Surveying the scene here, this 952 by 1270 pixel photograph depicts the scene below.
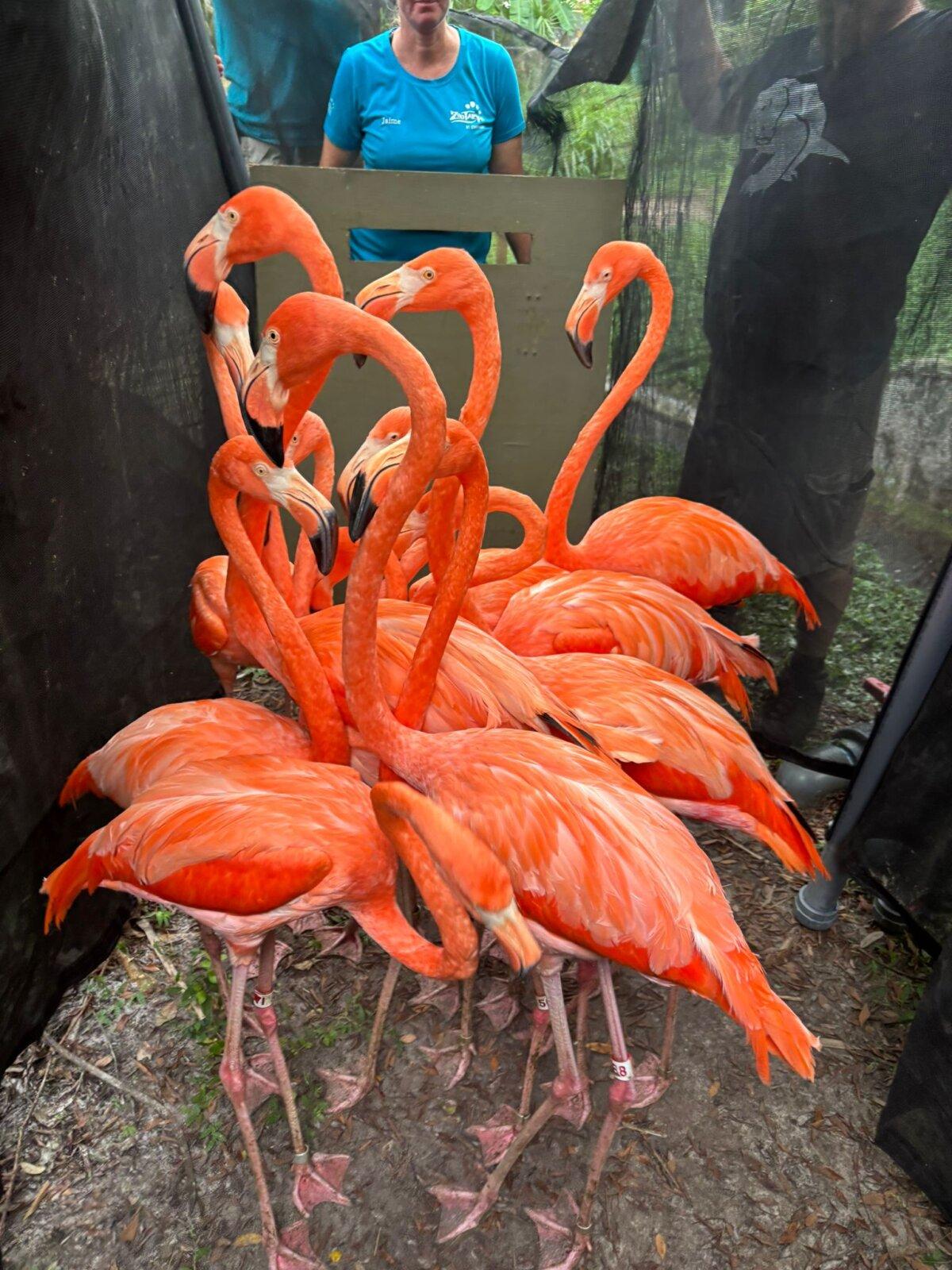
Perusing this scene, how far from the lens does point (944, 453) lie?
6.12 ft

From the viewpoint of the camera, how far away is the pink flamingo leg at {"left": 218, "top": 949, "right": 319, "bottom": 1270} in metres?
1.42

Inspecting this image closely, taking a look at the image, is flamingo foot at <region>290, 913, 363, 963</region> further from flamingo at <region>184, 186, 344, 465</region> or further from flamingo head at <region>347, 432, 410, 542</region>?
flamingo at <region>184, 186, 344, 465</region>

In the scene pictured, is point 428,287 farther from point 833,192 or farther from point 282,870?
point 282,870

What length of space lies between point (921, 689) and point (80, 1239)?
2.02 m

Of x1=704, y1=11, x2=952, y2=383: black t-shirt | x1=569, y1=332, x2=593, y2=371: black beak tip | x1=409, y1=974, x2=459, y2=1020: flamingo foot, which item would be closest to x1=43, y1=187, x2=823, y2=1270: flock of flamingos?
x1=409, y1=974, x2=459, y2=1020: flamingo foot

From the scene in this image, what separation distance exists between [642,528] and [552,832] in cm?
144

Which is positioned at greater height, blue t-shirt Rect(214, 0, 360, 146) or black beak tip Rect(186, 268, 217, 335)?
blue t-shirt Rect(214, 0, 360, 146)

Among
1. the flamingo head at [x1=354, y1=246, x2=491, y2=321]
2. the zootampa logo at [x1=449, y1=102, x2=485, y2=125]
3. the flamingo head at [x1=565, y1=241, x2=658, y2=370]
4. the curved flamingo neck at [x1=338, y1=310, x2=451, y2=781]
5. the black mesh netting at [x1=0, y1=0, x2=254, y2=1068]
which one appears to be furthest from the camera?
the zootampa logo at [x1=449, y1=102, x2=485, y2=125]

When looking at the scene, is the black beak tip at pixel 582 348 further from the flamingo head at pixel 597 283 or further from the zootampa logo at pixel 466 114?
the zootampa logo at pixel 466 114

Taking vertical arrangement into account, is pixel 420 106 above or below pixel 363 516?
above

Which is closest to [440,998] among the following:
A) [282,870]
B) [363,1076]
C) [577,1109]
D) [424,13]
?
[363,1076]

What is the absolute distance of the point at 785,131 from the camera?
6.65ft

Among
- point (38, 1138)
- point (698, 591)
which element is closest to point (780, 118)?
point (698, 591)

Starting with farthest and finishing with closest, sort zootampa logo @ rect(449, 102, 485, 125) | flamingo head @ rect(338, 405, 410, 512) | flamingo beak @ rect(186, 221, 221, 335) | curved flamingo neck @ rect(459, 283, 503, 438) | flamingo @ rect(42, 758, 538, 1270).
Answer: zootampa logo @ rect(449, 102, 485, 125) → curved flamingo neck @ rect(459, 283, 503, 438) → flamingo beak @ rect(186, 221, 221, 335) → flamingo head @ rect(338, 405, 410, 512) → flamingo @ rect(42, 758, 538, 1270)
